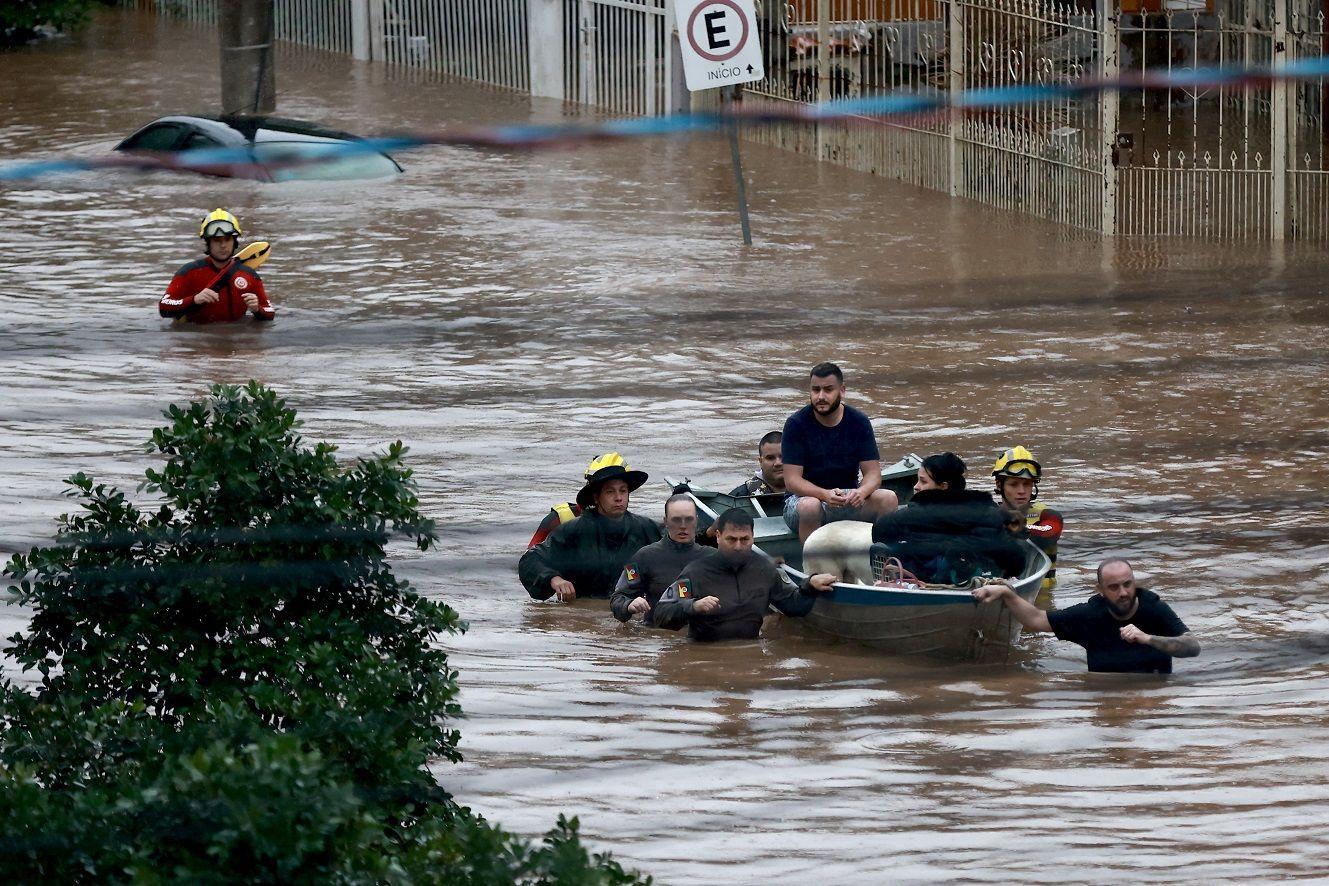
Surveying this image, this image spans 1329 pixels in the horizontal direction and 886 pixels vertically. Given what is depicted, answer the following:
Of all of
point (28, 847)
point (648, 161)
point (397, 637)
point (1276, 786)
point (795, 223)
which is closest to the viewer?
Answer: point (28, 847)

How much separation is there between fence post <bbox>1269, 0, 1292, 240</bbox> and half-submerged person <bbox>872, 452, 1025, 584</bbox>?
9952 mm

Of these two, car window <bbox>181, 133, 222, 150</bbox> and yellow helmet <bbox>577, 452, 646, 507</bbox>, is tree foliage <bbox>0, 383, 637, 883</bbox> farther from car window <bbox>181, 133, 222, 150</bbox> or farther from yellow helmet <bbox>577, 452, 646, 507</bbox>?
car window <bbox>181, 133, 222, 150</bbox>

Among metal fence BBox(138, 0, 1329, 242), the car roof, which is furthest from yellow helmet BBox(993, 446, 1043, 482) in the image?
the car roof

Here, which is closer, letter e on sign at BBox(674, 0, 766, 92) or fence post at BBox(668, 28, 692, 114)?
letter e on sign at BBox(674, 0, 766, 92)

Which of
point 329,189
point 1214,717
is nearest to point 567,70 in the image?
point 329,189

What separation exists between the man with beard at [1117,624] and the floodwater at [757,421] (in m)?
0.16

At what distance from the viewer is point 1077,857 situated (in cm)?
727

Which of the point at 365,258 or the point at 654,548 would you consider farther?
the point at 365,258

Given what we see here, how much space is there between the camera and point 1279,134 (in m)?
20.5

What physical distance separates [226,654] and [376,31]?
2983 centimetres

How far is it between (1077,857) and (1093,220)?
15.4 metres

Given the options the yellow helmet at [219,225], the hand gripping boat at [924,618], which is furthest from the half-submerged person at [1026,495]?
the yellow helmet at [219,225]

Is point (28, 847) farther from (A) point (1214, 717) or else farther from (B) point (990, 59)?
(B) point (990, 59)

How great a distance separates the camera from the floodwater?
7961 mm
